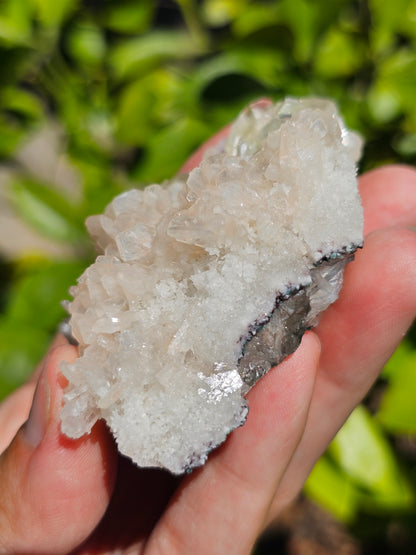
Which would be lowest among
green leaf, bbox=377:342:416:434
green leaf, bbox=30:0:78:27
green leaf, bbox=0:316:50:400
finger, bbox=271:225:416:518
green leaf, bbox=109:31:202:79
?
green leaf, bbox=377:342:416:434

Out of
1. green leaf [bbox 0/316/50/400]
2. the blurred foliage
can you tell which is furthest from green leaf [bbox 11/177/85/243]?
green leaf [bbox 0/316/50/400]

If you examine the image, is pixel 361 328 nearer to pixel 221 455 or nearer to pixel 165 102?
pixel 221 455

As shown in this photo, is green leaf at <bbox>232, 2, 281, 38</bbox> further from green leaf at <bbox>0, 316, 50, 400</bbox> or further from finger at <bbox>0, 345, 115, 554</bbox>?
finger at <bbox>0, 345, 115, 554</bbox>

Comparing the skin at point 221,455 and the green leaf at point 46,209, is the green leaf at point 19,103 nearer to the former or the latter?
the green leaf at point 46,209

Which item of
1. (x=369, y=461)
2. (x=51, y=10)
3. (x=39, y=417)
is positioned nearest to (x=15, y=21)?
(x=51, y=10)

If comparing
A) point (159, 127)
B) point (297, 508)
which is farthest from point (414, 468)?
point (159, 127)

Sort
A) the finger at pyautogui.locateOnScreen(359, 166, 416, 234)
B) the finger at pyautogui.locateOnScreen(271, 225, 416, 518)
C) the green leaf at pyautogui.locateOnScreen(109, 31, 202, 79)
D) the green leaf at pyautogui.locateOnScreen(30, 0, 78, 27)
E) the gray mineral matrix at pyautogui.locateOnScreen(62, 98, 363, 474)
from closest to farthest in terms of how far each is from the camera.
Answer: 1. the gray mineral matrix at pyautogui.locateOnScreen(62, 98, 363, 474)
2. the finger at pyautogui.locateOnScreen(271, 225, 416, 518)
3. the finger at pyautogui.locateOnScreen(359, 166, 416, 234)
4. the green leaf at pyautogui.locateOnScreen(30, 0, 78, 27)
5. the green leaf at pyautogui.locateOnScreen(109, 31, 202, 79)

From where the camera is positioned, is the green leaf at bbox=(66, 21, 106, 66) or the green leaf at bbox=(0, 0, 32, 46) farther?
the green leaf at bbox=(66, 21, 106, 66)
